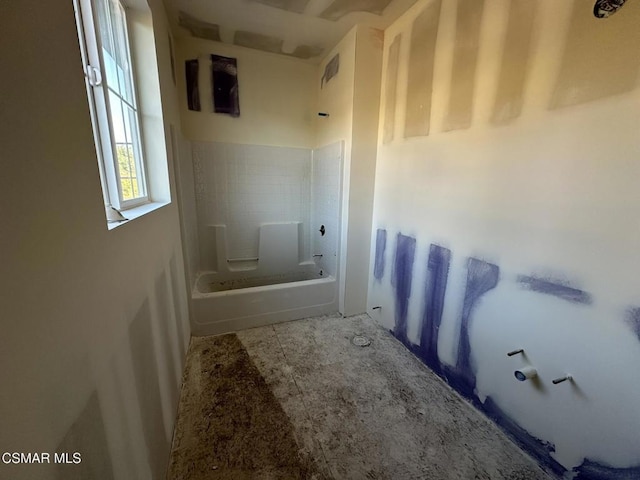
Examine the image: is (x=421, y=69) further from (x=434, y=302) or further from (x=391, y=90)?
(x=434, y=302)

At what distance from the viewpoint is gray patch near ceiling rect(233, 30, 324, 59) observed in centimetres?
232

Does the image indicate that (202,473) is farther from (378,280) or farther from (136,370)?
(378,280)

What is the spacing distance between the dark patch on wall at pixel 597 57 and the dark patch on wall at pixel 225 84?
8.65ft

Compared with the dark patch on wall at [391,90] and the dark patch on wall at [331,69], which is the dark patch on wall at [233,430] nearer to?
the dark patch on wall at [391,90]

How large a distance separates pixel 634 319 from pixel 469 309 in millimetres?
681

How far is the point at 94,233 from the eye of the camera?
2.15 ft

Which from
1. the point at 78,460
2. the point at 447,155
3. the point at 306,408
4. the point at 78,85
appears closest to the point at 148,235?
the point at 78,85

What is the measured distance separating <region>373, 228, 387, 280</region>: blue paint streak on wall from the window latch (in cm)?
206

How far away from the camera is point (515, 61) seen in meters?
1.21

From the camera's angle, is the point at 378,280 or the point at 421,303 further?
the point at 378,280

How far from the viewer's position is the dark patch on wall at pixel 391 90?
2018 mm

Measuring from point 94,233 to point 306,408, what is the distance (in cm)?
149

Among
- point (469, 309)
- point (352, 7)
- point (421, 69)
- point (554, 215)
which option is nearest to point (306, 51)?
point (352, 7)

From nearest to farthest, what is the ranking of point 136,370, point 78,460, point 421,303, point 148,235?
point 78,460
point 136,370
point 148,235
point 421,303
